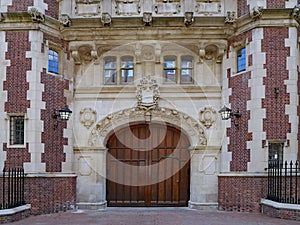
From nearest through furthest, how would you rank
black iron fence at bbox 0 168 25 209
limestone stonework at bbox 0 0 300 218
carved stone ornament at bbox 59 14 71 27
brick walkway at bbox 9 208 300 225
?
brick walkway at bbox 9 208 300 225
black iron fence at bbox 0 168 25 209
limestone stonework at bbox 0 0 300 218
carved stone ornament at bbox 59 14 71 27

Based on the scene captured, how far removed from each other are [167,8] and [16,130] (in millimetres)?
5779

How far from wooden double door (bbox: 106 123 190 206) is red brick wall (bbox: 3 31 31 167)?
3.05 m

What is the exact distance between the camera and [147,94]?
13.1 m

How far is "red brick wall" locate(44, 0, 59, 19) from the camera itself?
41.7 ft

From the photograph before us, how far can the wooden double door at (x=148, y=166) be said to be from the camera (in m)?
13.4

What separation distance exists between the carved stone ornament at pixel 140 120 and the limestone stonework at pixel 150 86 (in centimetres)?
3

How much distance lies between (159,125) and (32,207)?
14.9 feet

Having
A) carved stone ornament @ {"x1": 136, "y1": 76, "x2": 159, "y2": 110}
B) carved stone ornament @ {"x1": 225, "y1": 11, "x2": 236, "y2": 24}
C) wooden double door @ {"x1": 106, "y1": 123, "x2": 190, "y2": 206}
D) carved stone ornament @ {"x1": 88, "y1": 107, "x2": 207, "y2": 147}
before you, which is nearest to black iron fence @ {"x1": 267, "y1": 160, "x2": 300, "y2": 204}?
carved stone ornament @ {"x1": 88, "y1": 107, "x2": 207, "y2": 147}

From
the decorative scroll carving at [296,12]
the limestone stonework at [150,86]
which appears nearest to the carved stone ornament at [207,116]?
the limestone stonework at [150,86]

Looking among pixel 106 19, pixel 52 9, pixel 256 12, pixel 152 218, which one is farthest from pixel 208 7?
pixel 152 218

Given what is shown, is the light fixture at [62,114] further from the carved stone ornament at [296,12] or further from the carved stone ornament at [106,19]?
the carved stone ornament at [296,12]

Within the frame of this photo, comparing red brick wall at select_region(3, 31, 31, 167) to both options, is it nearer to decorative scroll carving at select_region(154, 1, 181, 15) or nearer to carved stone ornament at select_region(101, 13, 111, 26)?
carved stone ornament at select_region(101, 13, 111, 26)

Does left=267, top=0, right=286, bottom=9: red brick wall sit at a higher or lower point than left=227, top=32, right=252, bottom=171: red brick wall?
higher

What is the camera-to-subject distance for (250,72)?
12320 millimetres
